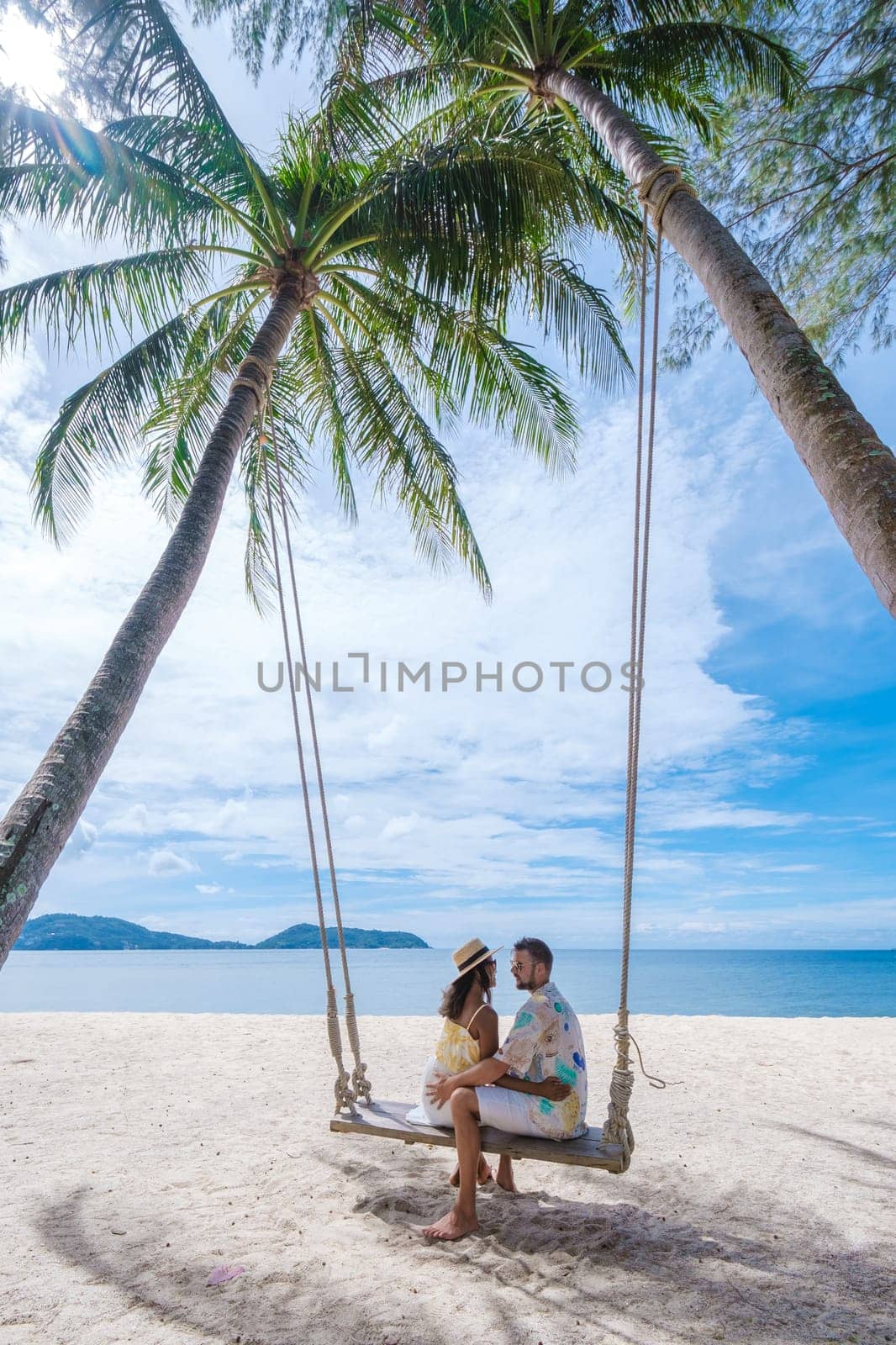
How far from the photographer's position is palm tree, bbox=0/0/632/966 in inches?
158

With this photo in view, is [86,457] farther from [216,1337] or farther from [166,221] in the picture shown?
[216,1337]

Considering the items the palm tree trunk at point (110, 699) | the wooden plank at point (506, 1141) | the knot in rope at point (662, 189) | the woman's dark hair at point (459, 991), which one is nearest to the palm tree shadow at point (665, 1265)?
the wooden plank at point (506, 1141)

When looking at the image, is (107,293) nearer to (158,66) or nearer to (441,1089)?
(158,66)

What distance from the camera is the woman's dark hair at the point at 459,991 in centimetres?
302

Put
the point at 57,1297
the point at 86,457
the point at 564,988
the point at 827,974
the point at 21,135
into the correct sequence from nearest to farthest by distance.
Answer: the point at 57,1297
the point at 21,135
the point at 86,457
the point at 564,988
the point at 827,974

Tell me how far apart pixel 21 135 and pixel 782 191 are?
4.46m

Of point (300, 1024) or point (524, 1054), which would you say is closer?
point (524, 1054)

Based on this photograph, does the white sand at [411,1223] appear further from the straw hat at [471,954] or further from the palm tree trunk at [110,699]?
the palm tree trunk at [110,699]

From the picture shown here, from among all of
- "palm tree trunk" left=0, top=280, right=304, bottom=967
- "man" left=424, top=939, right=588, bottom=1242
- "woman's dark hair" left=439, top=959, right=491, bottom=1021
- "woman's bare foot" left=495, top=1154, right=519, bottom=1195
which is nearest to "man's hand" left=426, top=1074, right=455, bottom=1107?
"man" left=424, top=939, right=588, bottom=1242

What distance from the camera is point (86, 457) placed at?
19.3ft

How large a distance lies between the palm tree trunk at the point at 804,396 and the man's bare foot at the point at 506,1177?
2656 millimetres

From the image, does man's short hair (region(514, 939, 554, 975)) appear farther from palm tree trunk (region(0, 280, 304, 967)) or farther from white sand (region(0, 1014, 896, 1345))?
palm tree trunk (region(0, 280, 304, 967))

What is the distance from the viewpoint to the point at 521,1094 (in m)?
2.82

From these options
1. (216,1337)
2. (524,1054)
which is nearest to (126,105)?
(524,1054)
